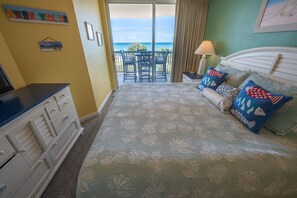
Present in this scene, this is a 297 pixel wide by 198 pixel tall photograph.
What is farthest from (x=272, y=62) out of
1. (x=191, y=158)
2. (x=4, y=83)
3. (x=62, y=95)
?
(x=4, y=83)

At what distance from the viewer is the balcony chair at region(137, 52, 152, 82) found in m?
3.92

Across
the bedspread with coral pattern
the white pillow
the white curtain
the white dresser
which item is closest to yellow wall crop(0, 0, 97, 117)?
the white dresser

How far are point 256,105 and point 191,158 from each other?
0.78 meters

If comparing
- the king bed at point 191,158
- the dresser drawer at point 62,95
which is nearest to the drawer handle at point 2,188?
the king bed at point 191,158

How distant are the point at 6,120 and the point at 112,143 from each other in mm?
784

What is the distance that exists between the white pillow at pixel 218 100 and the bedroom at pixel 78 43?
0.86 metres

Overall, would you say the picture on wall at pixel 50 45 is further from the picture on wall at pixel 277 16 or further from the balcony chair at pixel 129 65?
the picture on wall at pixel 277 16

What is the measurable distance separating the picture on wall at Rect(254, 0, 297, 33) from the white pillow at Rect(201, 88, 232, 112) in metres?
0.96

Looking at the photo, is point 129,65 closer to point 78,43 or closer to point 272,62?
point 78,43

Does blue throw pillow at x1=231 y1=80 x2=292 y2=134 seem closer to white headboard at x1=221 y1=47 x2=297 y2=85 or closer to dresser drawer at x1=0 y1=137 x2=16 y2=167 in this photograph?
white headboard at x1=221 y1=47 x2=297 y2=85

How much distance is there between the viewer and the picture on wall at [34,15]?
1417 mm

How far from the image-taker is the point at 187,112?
143 cm

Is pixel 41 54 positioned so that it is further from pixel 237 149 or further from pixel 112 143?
pixel 237 149

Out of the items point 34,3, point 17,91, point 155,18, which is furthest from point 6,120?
point 155,18
